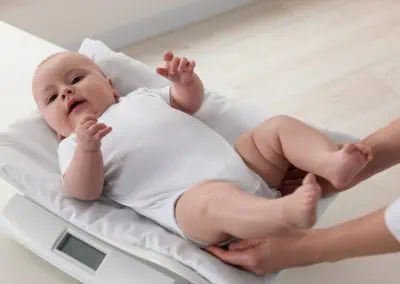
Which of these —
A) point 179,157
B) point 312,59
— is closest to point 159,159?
point 179,157

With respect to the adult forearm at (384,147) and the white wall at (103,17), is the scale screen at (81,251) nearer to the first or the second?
the adult forearm at (384,147)

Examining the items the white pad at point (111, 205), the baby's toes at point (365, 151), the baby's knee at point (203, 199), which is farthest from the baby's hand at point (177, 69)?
the baby's toes at point (365, 151)

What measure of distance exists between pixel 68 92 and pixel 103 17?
0.79 meters

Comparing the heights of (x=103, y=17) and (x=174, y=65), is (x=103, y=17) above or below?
above

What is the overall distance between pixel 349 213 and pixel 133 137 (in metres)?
0.42

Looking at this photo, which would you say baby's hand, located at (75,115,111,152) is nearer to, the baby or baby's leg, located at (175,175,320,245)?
the baby

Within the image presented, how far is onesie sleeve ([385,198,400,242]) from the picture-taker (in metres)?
0.76

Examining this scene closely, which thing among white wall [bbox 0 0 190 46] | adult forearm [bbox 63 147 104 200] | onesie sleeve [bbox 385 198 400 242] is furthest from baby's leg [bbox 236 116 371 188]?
white wall [bbox 0 0 190 46]

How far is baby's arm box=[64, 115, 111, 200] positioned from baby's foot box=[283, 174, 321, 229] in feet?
0.94

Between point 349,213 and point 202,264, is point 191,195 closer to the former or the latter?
point 202,264

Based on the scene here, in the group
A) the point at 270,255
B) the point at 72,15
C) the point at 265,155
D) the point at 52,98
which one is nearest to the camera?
the point at 270,255

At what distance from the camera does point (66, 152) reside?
1.04m

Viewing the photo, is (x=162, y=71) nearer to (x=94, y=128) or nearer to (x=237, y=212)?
(x=94, y=128)

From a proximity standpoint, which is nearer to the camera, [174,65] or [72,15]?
[174,65]
